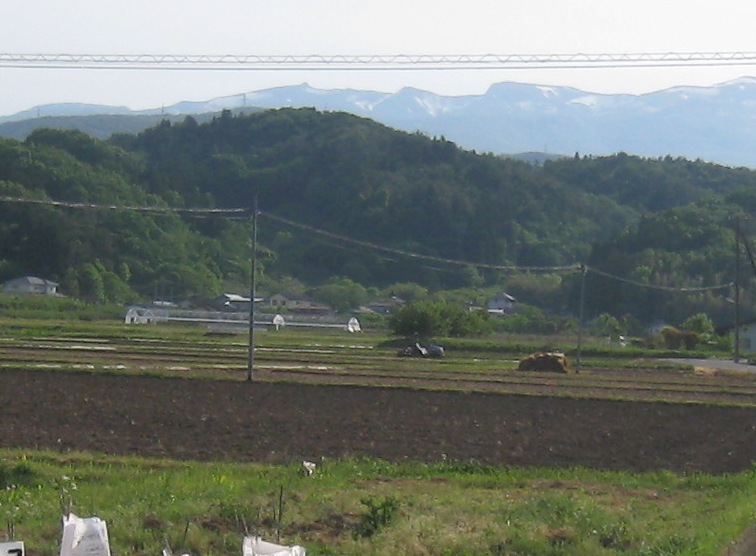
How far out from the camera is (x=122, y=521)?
11.8 m

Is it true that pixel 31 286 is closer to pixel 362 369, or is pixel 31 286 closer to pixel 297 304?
pixel 297 304

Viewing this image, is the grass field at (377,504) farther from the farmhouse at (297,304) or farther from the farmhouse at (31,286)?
the farmhouse at (297,304)

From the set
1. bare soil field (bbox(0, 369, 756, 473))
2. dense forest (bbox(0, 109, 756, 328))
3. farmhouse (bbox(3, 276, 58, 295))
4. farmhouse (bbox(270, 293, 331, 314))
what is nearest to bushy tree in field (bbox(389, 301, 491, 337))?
dense forest (bbox(0, 109, 756, 328))

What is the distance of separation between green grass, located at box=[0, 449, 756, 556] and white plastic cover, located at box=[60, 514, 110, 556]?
128 cm

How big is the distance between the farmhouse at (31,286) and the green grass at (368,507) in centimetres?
7374

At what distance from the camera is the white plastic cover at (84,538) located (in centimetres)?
811

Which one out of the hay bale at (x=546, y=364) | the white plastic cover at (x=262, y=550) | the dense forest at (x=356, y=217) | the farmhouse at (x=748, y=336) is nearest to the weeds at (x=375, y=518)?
the white plastic cover at (x=262, y=550)

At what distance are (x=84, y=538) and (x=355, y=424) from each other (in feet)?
57.4

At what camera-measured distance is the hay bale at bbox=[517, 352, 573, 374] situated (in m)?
47.8

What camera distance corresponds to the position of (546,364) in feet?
158

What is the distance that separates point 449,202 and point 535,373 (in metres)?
81.0

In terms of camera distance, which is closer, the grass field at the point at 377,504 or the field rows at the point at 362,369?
the grass field at the point at 377,504

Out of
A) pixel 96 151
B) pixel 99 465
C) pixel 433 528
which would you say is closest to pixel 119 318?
pixel 96 151

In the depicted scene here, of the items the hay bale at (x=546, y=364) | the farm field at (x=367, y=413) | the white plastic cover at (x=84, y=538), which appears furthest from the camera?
the hay bale at (x=546, y=364)
